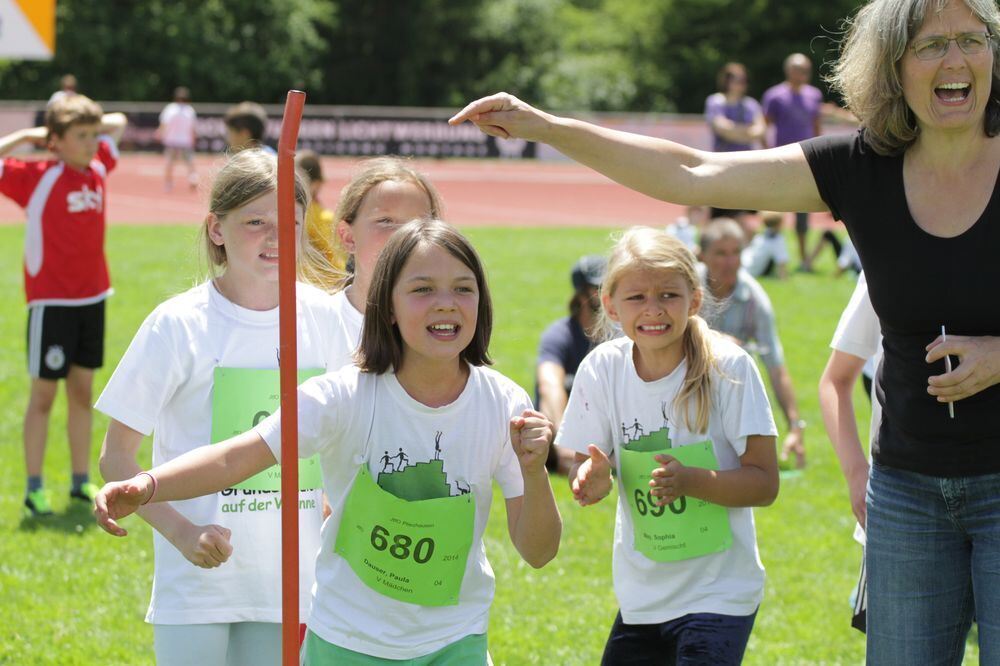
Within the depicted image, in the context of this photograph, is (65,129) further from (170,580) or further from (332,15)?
(332,15)

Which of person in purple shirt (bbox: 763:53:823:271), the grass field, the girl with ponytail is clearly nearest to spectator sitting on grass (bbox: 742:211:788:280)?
person in purple shirt (bbox: 763:53:823:271)

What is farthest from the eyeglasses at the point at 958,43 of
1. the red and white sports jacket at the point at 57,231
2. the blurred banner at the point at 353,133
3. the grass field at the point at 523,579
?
the blurred banner at the point at 353,133

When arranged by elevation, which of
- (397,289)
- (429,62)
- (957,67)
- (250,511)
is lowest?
(250,511)

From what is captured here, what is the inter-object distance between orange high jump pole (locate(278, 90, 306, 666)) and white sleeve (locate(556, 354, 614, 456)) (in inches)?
52.8

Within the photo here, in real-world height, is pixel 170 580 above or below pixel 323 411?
below

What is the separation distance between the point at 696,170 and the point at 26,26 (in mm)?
6226

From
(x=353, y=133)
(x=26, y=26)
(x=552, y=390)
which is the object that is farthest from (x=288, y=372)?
(x=353, y=133)

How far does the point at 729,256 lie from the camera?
22.9ft

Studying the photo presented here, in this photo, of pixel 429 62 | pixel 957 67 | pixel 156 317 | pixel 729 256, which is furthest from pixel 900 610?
pixel 429 62

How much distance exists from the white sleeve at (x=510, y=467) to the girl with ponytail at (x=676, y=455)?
0.95 ft

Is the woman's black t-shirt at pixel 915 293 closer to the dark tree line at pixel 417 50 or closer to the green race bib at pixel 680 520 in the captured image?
the green race bib at pixel 680 520

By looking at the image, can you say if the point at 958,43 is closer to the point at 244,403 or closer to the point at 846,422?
the point at 846,422

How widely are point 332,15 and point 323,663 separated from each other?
147 ft

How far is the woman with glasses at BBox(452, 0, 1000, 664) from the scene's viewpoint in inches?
109
